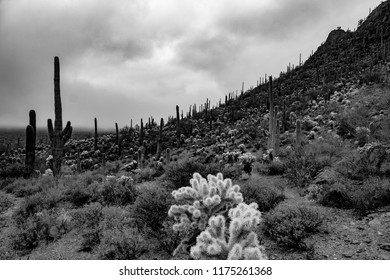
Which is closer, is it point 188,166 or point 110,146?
point 188,166

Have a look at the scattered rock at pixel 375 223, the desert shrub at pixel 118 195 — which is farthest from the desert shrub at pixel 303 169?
the desert shrub at pixel 118 195

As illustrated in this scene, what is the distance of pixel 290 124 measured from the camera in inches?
752

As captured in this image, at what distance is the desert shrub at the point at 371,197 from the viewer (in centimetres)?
561

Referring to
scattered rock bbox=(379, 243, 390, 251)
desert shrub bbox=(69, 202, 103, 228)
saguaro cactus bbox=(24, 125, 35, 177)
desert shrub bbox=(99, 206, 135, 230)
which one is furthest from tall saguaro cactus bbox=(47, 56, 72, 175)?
scattered rock bbox=(379, 243, 390, 251)

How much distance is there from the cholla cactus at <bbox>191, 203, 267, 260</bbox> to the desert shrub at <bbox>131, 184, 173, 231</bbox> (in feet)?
9.37

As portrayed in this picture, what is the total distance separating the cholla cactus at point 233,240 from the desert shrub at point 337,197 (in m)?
4.03

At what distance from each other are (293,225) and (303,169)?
406 cm

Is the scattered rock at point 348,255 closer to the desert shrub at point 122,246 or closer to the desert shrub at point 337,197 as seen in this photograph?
the desert shrub at point 337,197

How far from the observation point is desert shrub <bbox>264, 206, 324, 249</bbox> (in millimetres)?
4762

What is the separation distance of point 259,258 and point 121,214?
4.43 metres

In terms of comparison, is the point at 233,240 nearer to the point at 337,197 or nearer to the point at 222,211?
the point at 222,211

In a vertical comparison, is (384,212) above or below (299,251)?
above
